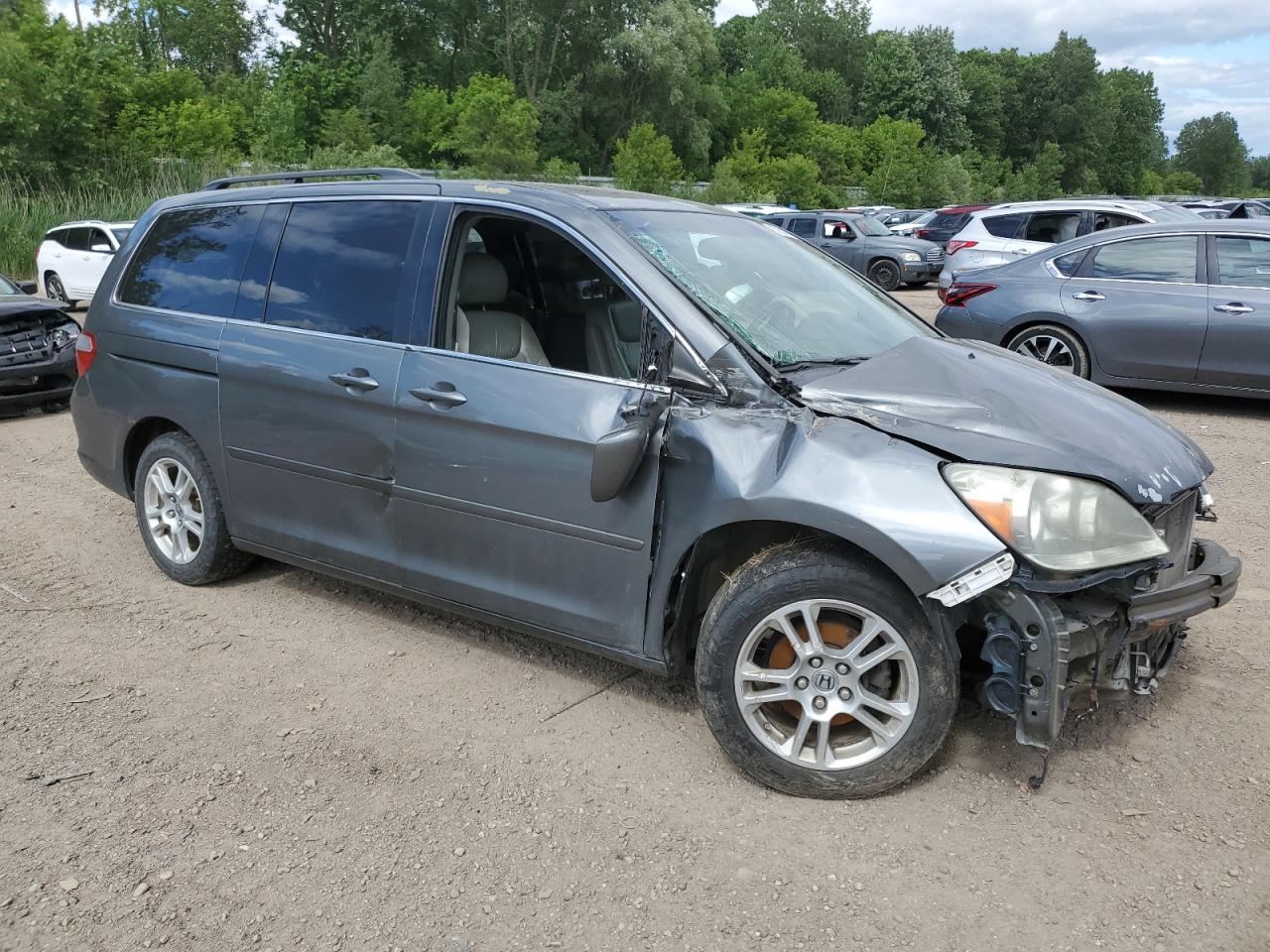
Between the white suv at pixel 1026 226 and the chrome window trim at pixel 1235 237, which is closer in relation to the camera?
the chrome window trim at pixel 1235 237

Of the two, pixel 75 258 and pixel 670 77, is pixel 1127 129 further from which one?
pixel 75 258

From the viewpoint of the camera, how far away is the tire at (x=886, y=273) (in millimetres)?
21422

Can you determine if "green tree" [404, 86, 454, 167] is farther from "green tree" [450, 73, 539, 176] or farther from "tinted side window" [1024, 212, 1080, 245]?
"tinted side window" [1024, 212, 1080, 245]

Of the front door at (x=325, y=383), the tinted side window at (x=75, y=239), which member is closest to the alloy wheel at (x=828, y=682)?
the front door at (x=325, y=383)

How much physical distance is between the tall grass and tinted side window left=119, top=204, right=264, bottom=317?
47.5ft

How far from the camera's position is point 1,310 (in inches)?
370

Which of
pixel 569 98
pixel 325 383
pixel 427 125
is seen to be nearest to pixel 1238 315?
pixel 325 383

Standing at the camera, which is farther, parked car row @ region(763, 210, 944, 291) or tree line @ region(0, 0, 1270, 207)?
tree line @ region(0, 0, 1270, 207)

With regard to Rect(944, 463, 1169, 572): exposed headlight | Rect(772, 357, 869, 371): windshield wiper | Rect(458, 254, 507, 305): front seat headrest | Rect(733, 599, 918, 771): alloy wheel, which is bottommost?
Rect(733, 599, 918, 771): alloy wheel

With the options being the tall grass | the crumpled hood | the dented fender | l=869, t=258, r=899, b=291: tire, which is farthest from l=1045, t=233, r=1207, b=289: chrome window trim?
the tall grass

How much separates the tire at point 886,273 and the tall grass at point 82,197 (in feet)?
43.8

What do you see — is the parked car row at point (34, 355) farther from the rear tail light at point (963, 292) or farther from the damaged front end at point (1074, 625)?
the damaged front end at point (1074, 625)

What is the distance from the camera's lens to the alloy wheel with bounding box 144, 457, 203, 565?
494 centimetres

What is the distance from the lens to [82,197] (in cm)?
2394
